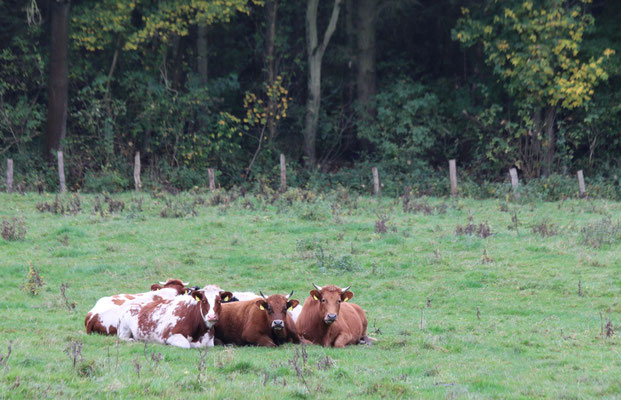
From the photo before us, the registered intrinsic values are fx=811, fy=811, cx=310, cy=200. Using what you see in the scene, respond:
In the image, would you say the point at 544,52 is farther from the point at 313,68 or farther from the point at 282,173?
the point at 282,173

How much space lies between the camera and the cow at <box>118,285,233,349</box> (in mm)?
10359

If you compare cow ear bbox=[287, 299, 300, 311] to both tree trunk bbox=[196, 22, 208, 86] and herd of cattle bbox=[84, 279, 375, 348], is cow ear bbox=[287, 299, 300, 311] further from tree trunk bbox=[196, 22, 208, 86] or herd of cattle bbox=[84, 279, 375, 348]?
tree trunk bbox=[196, 22, 208, 86]

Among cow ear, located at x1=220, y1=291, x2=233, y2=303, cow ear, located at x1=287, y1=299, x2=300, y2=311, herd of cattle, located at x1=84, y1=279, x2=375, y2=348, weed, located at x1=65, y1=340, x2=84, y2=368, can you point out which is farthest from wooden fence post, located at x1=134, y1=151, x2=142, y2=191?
weed, located at x1=65, y1=340, x2=84, y2=368

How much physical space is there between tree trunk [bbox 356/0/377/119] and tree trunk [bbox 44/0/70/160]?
12.6 meters

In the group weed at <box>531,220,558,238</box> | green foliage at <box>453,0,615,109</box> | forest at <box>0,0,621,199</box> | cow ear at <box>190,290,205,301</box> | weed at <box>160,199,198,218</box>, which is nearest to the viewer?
cow ear at <box>190,290,205,301</box>

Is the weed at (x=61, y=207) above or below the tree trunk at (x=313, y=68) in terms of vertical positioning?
below

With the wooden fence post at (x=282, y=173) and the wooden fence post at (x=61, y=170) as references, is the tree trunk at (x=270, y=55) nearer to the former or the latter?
the wooden fence post at (x=282, y=173)

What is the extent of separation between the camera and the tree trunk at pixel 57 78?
31766 mm

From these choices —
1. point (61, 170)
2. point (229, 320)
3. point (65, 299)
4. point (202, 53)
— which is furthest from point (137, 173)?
point (229, 320)

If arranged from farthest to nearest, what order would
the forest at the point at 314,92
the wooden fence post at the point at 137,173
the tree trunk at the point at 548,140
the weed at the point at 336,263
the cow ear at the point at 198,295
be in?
the tree trunk at the point at 548,140, the forest at the point at 314,92, the wooden fence post at the point at 137,173, the weed at the point at 336,263, the cow ear at the point at 198,295

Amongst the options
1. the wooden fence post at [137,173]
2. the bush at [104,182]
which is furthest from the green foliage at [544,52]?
the bush at [104,182]

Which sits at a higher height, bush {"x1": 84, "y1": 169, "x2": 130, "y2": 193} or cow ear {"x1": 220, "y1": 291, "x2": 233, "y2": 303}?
bush {"x1": 84, "y1": 169, "x2": 130, "y2": 193}

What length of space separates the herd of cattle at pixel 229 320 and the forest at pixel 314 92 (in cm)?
1973

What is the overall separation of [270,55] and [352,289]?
22.8m
